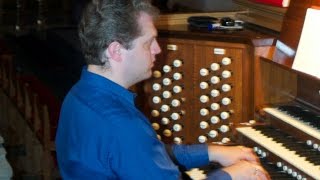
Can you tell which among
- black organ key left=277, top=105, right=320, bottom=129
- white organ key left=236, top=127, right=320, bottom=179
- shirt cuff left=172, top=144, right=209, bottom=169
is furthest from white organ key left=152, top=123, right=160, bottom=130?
shirt cuff left=172, top=144, right=209, bottom=169

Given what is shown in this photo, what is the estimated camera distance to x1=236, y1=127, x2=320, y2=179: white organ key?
226 cm

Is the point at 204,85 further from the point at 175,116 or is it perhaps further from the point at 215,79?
the point at 175,116

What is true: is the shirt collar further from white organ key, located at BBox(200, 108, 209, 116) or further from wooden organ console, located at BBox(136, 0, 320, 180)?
white organ key, located at BBox(200, 108, 209, 116)

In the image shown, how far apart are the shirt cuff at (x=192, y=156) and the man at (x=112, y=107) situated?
1.47 feet

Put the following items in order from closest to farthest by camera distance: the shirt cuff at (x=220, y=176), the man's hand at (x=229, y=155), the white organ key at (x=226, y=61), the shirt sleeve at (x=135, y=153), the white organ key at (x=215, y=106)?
the shirt sleeve at (x=135, y=153)
the shirt cuff at (x=220, y=176)
the man's hand at (x=229, y=155)
the white organ key at (x=226, y=61)
the white organ key at (x=215, y=106)

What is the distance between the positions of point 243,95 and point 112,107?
1.42m

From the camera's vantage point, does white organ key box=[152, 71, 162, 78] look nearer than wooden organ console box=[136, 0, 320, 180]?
No

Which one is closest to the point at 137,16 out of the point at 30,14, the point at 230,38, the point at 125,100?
the point at 125,100

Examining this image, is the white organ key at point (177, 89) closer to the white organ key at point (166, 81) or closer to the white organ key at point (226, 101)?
the white organ key at point (166, 81)

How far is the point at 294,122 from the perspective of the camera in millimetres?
2551

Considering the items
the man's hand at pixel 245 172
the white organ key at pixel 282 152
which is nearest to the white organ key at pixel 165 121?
the white organ key at pixel 282 152

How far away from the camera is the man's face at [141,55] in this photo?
5.95 ft

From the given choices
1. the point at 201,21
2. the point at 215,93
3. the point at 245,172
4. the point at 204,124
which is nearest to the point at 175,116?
the point at 204,124

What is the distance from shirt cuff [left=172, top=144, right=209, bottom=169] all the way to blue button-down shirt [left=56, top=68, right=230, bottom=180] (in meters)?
0.44
